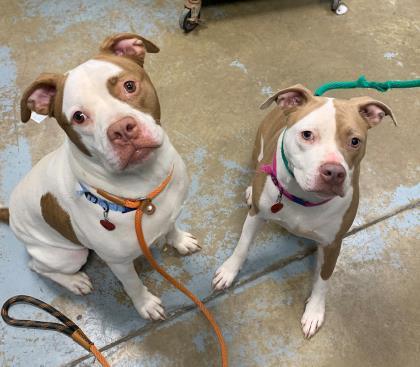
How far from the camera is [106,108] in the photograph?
1.59 meters

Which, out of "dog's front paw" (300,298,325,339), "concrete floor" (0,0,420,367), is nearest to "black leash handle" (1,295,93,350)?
"concrete floor" (0,0,420,367)

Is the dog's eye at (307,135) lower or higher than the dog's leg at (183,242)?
higher

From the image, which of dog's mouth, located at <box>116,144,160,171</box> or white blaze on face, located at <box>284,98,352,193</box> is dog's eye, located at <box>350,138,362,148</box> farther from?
dog's mouth, located at <box>116,144,160,171</box>

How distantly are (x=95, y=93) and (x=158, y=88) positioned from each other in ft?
6.72

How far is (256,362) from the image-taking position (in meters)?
2.55

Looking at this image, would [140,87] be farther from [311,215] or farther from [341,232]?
[341,232]

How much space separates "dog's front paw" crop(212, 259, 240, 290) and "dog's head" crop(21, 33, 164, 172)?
1.26 metres

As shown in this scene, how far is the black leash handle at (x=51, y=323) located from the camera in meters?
2.54

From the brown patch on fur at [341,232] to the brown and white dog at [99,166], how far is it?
820 mm

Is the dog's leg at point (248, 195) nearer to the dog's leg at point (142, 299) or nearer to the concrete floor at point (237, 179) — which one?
the concrete floor at point (237, 179)

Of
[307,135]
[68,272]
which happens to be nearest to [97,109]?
[307,135]

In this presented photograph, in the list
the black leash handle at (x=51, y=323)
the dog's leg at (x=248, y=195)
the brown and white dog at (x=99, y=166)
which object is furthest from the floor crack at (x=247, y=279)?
the dog's leg at (x=248, y=195)

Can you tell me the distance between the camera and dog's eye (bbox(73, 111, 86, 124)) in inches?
62.8

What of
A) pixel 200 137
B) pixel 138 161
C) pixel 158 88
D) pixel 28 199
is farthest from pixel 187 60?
pixel 138 161
